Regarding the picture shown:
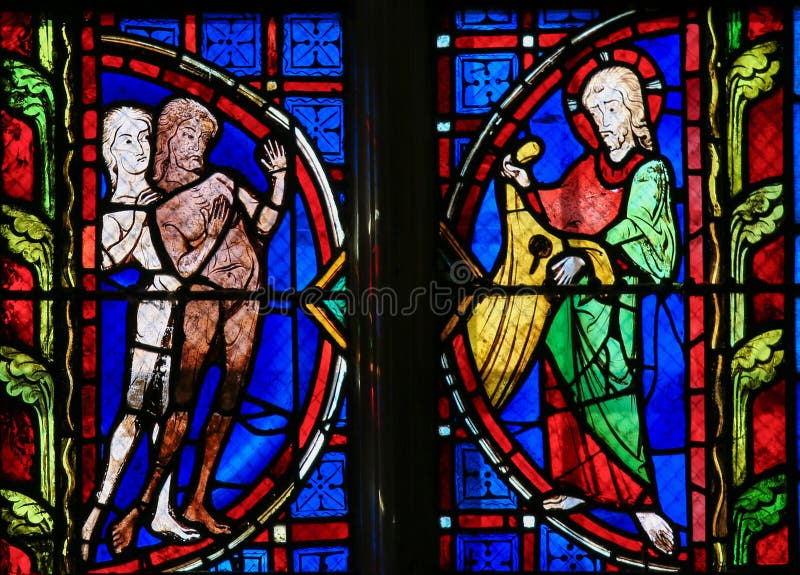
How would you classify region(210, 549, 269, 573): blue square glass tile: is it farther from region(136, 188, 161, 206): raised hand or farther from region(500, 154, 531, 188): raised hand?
region(500, 154, 531, 188): raised hand

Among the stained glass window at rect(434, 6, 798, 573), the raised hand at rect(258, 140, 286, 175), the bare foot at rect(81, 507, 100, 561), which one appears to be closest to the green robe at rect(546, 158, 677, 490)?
the stained glass window at rect(434, 6, 798, 573)

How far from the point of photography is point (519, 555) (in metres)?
4.27

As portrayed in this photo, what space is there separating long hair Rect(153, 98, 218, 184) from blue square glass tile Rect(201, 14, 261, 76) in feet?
0.63

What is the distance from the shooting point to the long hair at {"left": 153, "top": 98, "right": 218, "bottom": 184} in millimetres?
4355

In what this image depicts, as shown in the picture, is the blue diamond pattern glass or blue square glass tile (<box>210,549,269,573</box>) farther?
the blue diamond pattern glass

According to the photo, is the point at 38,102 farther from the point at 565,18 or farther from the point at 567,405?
the point at 567,405

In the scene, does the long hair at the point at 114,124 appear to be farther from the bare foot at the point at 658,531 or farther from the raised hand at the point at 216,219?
the bare foot at the point at 658,531

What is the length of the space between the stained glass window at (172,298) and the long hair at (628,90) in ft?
3.12

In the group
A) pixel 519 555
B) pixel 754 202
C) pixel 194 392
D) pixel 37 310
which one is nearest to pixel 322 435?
pixel 194 392

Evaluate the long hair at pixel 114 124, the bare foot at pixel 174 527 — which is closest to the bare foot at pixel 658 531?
the bare foot at pixel 174 527

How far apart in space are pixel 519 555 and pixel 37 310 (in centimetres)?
198

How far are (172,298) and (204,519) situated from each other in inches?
32.0

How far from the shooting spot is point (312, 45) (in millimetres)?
4445

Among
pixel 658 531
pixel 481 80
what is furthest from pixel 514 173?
pixel 658 531
